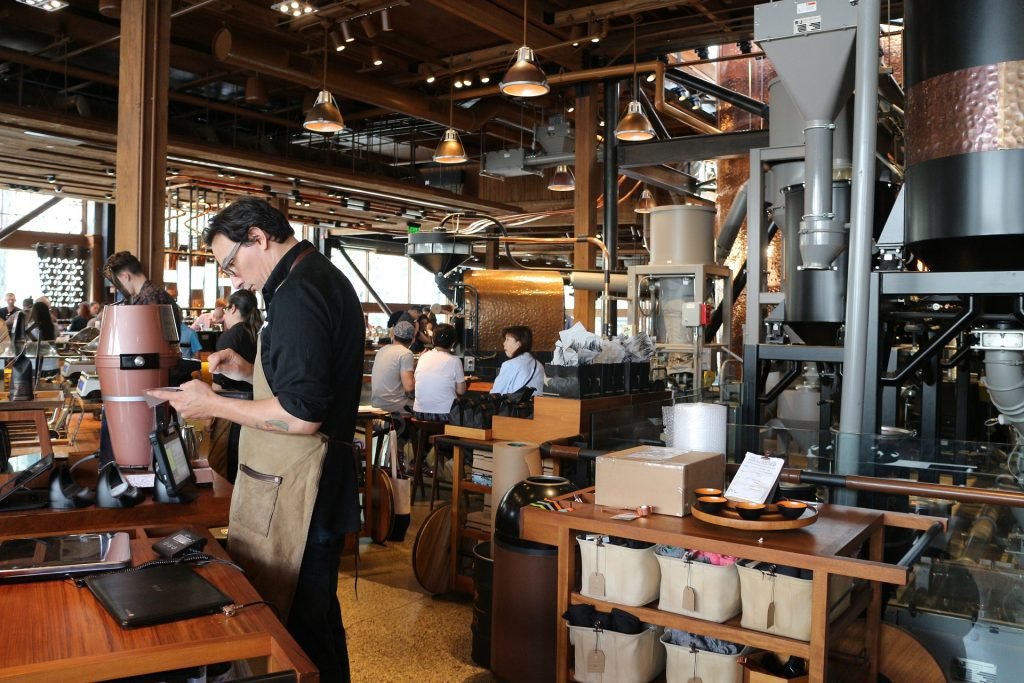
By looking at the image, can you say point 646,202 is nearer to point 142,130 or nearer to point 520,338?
point 520,338

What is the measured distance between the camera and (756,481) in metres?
2.43

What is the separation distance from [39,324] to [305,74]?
12.2 ft

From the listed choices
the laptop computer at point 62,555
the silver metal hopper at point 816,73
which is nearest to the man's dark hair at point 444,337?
the silver metal hopper at point 816,73

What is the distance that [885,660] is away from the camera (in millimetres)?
2729

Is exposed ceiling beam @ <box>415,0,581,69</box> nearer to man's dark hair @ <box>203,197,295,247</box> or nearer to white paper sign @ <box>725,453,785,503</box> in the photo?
man's dark hair @ <box>203,197,295,247</box>

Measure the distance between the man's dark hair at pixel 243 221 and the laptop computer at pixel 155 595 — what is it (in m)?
0.85

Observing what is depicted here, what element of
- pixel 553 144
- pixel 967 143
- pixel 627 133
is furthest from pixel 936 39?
pixel 553 144

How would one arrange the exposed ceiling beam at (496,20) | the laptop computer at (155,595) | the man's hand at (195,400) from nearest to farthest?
the laptop computer at (155,595), the man's hand at (195,400), the exposed ceiling beam at (496,20)

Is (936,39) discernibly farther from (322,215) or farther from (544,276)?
(322,215)

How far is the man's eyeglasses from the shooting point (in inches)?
86.8

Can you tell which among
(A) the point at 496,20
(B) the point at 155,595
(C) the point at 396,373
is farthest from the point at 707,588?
(A) the point at 496,20

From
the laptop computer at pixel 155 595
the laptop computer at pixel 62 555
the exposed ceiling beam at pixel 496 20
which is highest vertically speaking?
the exposed ceiling beam at pixel 496 20

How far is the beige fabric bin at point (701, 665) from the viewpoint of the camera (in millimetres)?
2438

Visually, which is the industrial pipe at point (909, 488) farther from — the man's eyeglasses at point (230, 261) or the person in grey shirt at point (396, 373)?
the person in grey shirt at point (396, 373)
